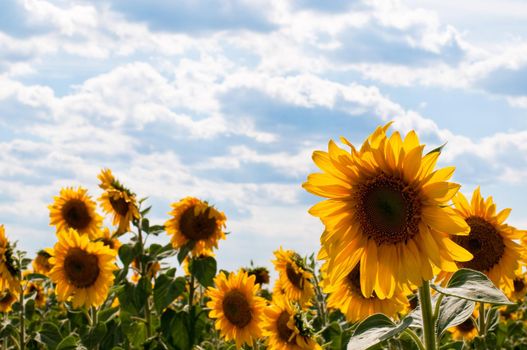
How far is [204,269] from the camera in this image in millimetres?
7277

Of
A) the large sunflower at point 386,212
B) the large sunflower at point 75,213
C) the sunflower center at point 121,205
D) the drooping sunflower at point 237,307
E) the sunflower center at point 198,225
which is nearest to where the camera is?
the large sunflower at point 386,212

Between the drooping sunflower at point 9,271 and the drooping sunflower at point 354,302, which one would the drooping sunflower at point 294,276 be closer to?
the drooping sunflower at point 354,302

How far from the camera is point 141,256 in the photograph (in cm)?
728

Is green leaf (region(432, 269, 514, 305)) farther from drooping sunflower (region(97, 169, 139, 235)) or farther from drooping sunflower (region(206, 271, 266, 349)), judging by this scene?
drooping sunflower (region(97, 169, 139, 235))

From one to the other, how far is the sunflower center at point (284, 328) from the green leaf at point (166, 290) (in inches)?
57.5

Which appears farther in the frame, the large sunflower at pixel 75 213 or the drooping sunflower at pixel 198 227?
the large sunflower at pixel 75 213

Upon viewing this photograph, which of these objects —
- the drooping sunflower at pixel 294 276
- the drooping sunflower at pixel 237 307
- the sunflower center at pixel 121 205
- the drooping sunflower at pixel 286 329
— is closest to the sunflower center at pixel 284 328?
the drooping sunflower at pixel 286 329

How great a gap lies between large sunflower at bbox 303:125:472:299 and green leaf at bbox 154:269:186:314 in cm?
386

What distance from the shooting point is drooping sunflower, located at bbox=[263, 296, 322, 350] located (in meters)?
5.44

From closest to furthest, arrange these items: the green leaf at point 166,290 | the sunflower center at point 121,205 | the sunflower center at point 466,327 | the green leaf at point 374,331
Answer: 1. the green leaf at point 374,331
2. the green leaf at point 166,290
3. the sunflower center at point 121,205
4. the sunflower center at point 466,327

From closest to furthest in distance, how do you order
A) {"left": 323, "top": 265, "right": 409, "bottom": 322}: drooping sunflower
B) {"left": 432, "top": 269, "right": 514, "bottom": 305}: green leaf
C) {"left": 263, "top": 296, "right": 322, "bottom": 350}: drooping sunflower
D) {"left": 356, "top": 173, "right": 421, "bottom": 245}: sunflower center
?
{"left": 432, "top": 269, "right": 514, "bottom": 305}: green leaf < {"left": 356, "top": 173, "right": 421, "bottom": 245}: sunflower center < {"left": 323, "top": 265, "right": 409, "bottom": 322}: drooping sunflower < {"left": 263, "top": 296, "right": 322, "bottom": 350}: drooping sunflower

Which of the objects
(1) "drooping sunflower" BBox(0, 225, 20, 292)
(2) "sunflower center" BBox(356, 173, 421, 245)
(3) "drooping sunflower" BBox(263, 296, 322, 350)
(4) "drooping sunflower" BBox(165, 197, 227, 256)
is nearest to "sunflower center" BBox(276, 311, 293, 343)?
(3) "drooping sunflower" BBox(263, 296, 322, 350)

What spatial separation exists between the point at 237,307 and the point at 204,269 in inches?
32.7

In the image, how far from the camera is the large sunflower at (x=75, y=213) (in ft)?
31.0
